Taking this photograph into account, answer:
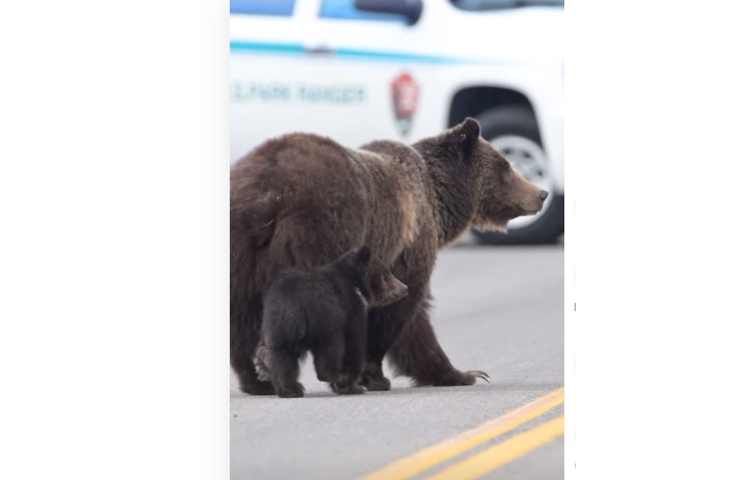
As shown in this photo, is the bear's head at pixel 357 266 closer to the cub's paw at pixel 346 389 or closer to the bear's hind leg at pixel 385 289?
the bear's hind leg at pixel 385 289

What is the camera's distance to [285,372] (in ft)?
31.1

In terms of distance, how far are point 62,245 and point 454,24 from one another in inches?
68.1

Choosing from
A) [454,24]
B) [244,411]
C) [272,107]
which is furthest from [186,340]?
[454,24]

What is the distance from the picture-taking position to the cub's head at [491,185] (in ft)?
31.9

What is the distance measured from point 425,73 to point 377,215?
59 cm

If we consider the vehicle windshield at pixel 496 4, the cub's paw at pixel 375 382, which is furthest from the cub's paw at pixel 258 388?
the vehicle windshield at pixel 496 4

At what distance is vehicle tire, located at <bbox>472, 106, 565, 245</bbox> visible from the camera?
9648mm

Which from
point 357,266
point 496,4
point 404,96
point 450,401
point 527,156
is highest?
point 496,4

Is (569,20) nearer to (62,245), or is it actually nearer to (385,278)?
(385,278)

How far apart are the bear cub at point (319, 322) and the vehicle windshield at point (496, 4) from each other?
3.39 ft

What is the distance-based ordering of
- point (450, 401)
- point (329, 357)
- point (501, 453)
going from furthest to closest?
point (450, 401) → point (329, 357) → point (501, 453)

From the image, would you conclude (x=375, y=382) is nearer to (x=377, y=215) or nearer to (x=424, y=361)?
(x=424, y=361)

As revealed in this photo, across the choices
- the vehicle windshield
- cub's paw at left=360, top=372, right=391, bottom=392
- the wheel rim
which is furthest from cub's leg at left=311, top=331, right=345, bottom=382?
the vehicle windshield

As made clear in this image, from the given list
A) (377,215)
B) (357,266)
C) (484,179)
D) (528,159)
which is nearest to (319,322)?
(357,266)
